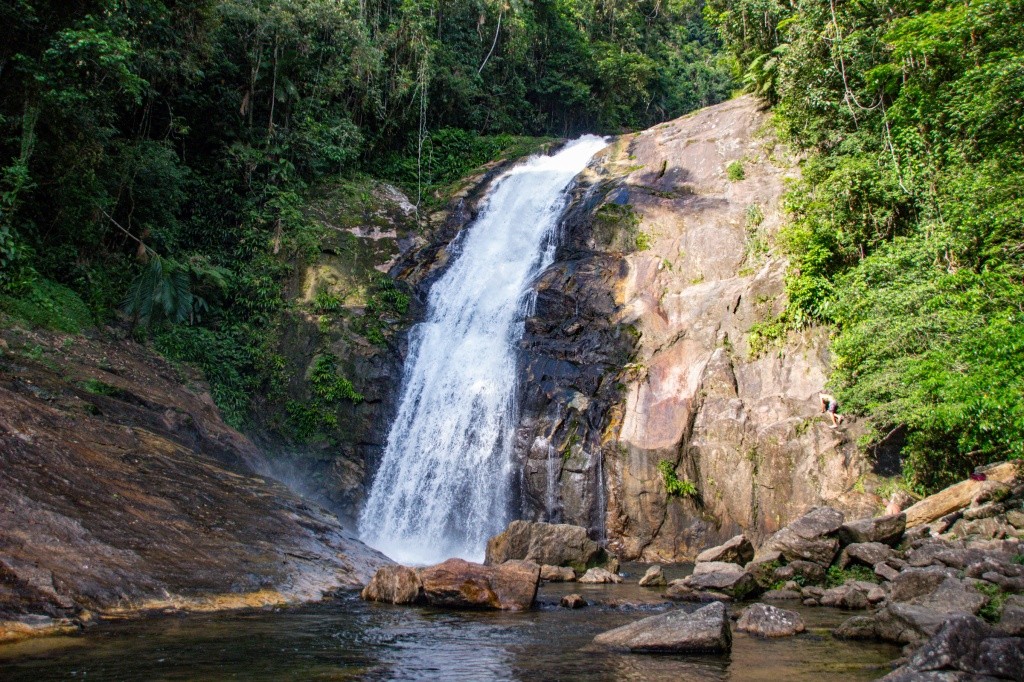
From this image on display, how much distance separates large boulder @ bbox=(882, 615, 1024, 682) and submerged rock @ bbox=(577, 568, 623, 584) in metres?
7.10

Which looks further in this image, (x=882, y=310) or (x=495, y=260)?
(x=495, y=260)

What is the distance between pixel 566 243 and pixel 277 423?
1038cm

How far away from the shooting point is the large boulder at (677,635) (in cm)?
686

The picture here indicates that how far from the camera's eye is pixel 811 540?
11.2 meters

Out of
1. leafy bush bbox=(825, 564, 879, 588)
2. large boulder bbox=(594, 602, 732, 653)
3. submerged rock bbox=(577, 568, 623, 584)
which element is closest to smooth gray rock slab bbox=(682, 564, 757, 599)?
leafy bush bbox=(825, 564, 879, 588)

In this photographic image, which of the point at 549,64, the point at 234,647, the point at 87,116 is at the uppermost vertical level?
the point at 549,64

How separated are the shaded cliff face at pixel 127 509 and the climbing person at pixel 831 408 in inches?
380

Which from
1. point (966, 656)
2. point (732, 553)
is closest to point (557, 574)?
point (732, 553)

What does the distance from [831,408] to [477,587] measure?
29.9ft

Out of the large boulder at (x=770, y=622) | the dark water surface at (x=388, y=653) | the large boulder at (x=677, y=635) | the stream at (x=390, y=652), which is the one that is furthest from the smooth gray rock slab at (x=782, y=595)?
the large boulder at (x=677, y=635)

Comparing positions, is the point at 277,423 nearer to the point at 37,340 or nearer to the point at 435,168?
the point at 37,340

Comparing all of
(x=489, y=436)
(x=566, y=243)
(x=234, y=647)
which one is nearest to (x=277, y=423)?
(x=489, y=436)

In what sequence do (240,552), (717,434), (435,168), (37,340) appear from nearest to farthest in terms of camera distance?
(240,552), (37,340), (717,434), (435,168)

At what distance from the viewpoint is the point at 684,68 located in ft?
141
